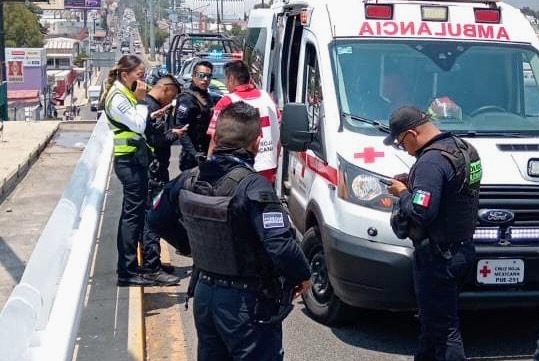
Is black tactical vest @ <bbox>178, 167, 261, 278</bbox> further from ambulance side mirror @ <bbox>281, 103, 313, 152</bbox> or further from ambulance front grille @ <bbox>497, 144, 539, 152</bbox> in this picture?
ambulance front grille @ <bbox>497, 144, 539, 152</bbox>

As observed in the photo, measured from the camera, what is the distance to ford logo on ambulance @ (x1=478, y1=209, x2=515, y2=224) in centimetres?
521

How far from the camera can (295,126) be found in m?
5.93

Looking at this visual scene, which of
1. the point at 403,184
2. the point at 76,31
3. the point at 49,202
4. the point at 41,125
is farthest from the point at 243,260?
the point at 76,31

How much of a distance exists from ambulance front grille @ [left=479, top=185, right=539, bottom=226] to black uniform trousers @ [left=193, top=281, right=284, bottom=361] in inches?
82.9

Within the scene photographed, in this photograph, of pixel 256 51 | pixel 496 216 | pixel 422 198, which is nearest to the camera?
pixel 422 198

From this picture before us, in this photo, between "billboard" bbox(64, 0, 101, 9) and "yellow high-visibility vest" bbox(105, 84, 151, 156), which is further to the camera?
"billboard" bbox(64, 0, 101, 9)

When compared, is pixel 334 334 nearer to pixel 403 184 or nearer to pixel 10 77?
pixel 403 184

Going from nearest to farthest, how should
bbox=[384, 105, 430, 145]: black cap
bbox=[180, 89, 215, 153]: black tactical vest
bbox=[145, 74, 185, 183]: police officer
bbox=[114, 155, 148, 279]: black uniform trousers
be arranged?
1. bbox=[384, 105, 430, 145]: black cap
2. bbox=[114, 155, 148, 279]: black uniform trousers
3. bbox=[145, 74, 185, 183]: police officer
4. bbox=[180, 89, 215, 153]: black tactical vest

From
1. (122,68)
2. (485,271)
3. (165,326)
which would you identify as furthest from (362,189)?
(122,68)

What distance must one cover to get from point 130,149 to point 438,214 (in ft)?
9.11

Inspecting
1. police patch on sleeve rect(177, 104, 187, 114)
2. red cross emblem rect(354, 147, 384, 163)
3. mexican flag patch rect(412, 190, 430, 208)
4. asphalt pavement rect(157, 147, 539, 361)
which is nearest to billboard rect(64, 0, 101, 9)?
police patch on sleeve rect(177, 104, 187, 114)

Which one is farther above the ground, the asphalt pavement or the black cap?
the black cap

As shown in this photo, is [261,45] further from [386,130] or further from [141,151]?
[386,130]

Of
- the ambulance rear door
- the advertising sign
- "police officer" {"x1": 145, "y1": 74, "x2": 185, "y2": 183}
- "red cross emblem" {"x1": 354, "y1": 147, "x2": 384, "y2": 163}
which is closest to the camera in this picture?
"red cross emblem" {"x1": 354, "y1": 147, "x2": 384, "y2": 163}
